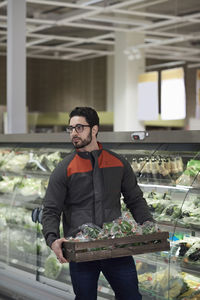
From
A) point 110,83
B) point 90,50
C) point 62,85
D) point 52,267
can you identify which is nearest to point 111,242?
point 52,267

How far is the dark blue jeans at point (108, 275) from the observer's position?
8.53 ft

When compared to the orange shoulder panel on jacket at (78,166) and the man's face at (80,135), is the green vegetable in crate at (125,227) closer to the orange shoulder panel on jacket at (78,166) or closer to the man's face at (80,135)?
the orange shoulder panel on jacket at (78,166)

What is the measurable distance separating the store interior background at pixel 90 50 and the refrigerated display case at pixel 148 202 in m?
4.23

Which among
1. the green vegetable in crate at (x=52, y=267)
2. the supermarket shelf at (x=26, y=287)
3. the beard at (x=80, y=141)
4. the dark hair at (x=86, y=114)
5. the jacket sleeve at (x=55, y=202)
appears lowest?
the supermarket shelf at (x=26, y=287)

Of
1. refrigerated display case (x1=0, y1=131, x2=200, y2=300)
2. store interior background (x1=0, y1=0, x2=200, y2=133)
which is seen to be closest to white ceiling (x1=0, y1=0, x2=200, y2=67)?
store interior background (x1=0, y1=0, x2=200, y2=133)

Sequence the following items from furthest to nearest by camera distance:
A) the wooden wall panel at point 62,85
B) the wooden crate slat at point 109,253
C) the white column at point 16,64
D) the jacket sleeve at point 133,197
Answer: the wooden wall panel at point 62,85
the white column at point 16,64
the jacket sleeve at point 133,197
the wooden crate slat at point 109,253

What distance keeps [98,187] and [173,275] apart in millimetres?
1008

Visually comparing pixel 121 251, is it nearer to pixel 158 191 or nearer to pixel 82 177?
pixel 82 177

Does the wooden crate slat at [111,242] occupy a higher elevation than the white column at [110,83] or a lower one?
lower

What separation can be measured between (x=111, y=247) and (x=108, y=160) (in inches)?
18.1

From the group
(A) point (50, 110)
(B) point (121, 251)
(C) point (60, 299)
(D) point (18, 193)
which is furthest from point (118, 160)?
(A) point (50, 110)

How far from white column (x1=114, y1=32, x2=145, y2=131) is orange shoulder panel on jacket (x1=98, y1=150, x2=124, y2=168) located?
870 cm

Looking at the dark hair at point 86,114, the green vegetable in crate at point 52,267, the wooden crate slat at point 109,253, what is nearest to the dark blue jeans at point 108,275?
the wooden crate slat at point 109,253

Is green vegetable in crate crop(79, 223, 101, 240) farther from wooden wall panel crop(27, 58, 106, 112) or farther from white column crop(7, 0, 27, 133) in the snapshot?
wooden wall panel crop(27, 58, 106, 112)
